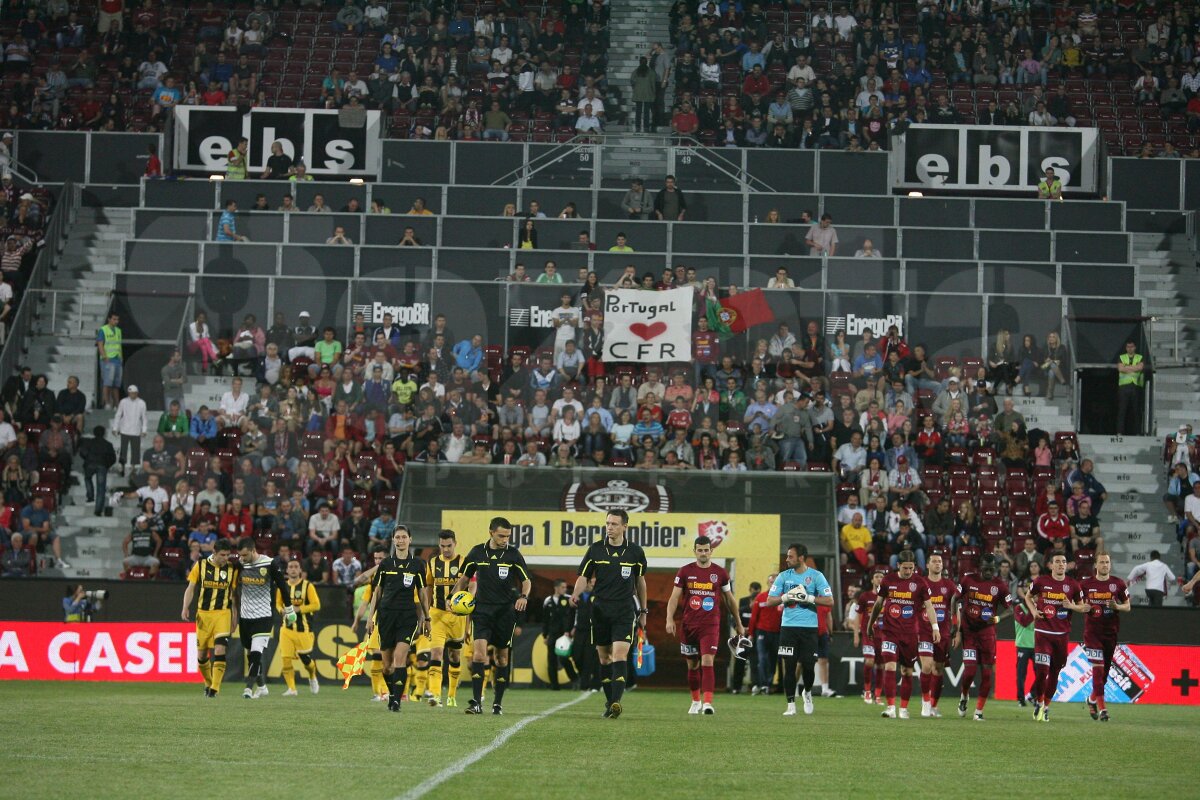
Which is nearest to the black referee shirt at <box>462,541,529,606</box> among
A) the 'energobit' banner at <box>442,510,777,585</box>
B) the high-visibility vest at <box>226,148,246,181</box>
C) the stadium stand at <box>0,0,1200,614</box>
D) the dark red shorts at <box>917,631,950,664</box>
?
the dark red shorts at <box>917,631,950,664</box>

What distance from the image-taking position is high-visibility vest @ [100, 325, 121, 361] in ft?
103

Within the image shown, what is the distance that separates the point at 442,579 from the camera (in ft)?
61.9

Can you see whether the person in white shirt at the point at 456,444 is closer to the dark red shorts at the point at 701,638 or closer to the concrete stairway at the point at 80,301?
the concrete stairway at the point at 80,301

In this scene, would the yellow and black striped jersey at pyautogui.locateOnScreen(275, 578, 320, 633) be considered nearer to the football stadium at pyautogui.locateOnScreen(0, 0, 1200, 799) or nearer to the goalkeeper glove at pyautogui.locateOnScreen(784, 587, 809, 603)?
the football stadium at pyautogui.locateOnScreen(0, 0, 1200, 799)

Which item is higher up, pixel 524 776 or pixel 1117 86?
pixel 1117 86

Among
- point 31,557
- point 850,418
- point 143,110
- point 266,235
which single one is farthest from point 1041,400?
point 143,110

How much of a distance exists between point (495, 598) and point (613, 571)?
1.23 m

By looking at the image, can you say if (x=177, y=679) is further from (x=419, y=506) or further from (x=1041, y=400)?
(x=1041, y=400)

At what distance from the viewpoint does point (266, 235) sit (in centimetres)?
3434

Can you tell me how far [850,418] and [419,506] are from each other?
25.7 feet

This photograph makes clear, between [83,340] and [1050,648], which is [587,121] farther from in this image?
[1050,648]

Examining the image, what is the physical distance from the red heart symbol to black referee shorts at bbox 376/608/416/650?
13.5m

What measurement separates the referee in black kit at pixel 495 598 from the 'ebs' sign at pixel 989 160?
75.1 ft

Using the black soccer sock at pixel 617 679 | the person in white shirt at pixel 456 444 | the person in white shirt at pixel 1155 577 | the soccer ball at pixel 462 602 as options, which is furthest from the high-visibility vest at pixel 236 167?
the black soccer sock at pixel 617 679
